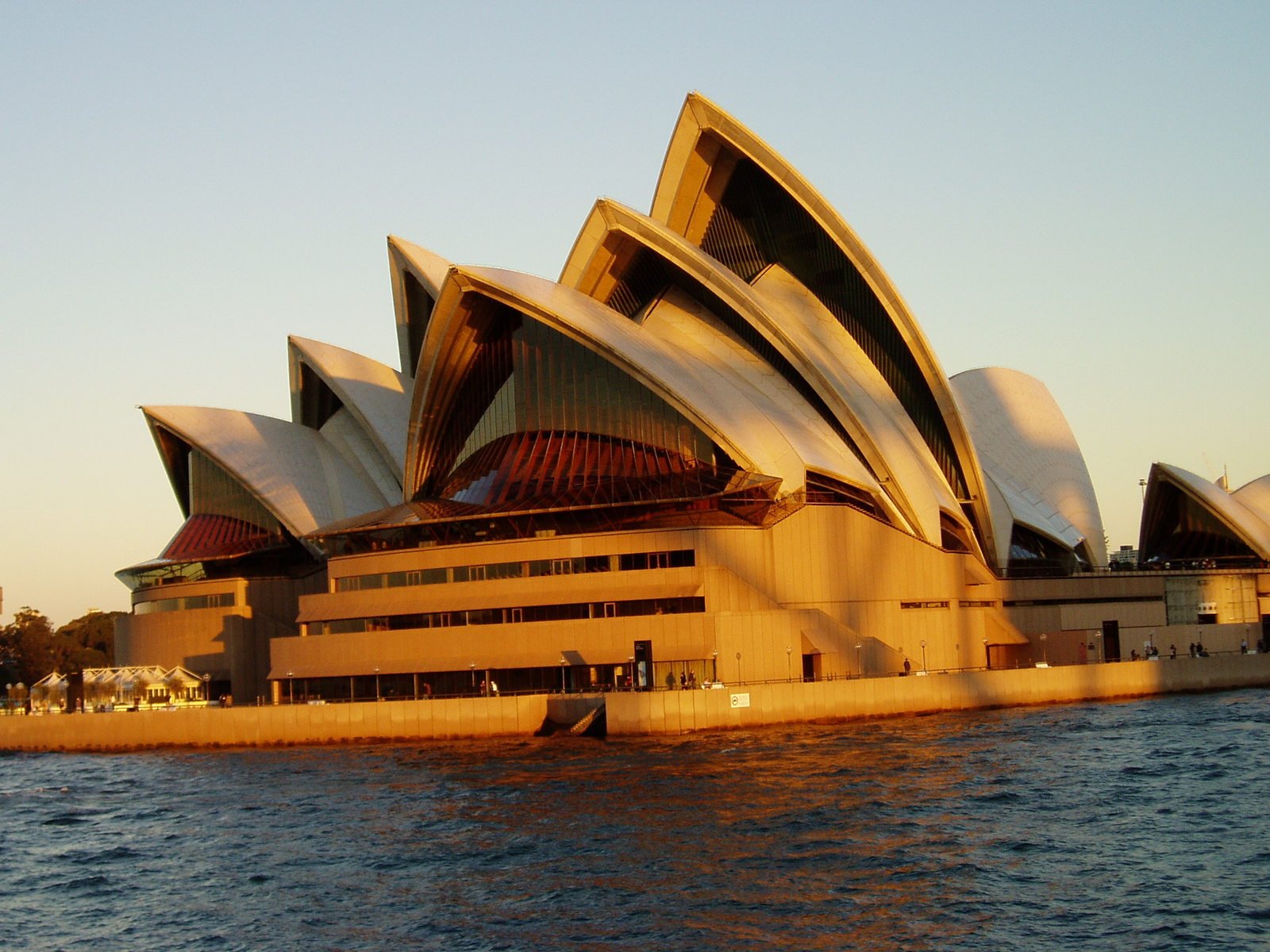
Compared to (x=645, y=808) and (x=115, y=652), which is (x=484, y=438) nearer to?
(x=115, y=652)

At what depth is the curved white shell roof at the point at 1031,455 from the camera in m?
72.8

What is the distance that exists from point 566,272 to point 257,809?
33442 mm

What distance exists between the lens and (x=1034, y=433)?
77.3 meters

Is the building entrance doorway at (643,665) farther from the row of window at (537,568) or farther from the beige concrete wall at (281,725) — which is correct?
the beige concrete wall at (281,725)

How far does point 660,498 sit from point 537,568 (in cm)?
535

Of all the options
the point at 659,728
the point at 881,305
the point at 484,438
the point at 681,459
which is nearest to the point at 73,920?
the point at 659,728

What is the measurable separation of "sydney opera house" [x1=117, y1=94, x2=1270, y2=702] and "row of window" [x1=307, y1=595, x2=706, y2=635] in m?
0.11

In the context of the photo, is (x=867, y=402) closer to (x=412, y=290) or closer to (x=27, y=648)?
(x=412, y=290)

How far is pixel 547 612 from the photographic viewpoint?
5569 centimetres

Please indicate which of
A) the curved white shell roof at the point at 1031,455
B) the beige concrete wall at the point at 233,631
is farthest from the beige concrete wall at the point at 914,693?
the beige concrete wall at the point at 233,631

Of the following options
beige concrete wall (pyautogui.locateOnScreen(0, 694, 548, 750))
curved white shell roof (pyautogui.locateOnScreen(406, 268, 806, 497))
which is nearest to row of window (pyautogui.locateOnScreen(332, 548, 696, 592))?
curved white shell roof (pyautogui.locateOnScreen(406, 268, 806, 497))

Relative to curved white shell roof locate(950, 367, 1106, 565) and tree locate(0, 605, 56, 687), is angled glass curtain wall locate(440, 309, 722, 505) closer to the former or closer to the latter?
curved white shell roof locate(950, 367, 1106, 565)

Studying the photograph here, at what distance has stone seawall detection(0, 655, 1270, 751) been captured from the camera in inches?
1957

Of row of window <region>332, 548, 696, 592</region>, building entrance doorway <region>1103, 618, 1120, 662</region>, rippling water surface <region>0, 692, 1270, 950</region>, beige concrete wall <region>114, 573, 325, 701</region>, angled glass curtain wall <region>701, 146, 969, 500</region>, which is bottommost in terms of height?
rippling water surface <region>0, 692, 1270, 950</region>
